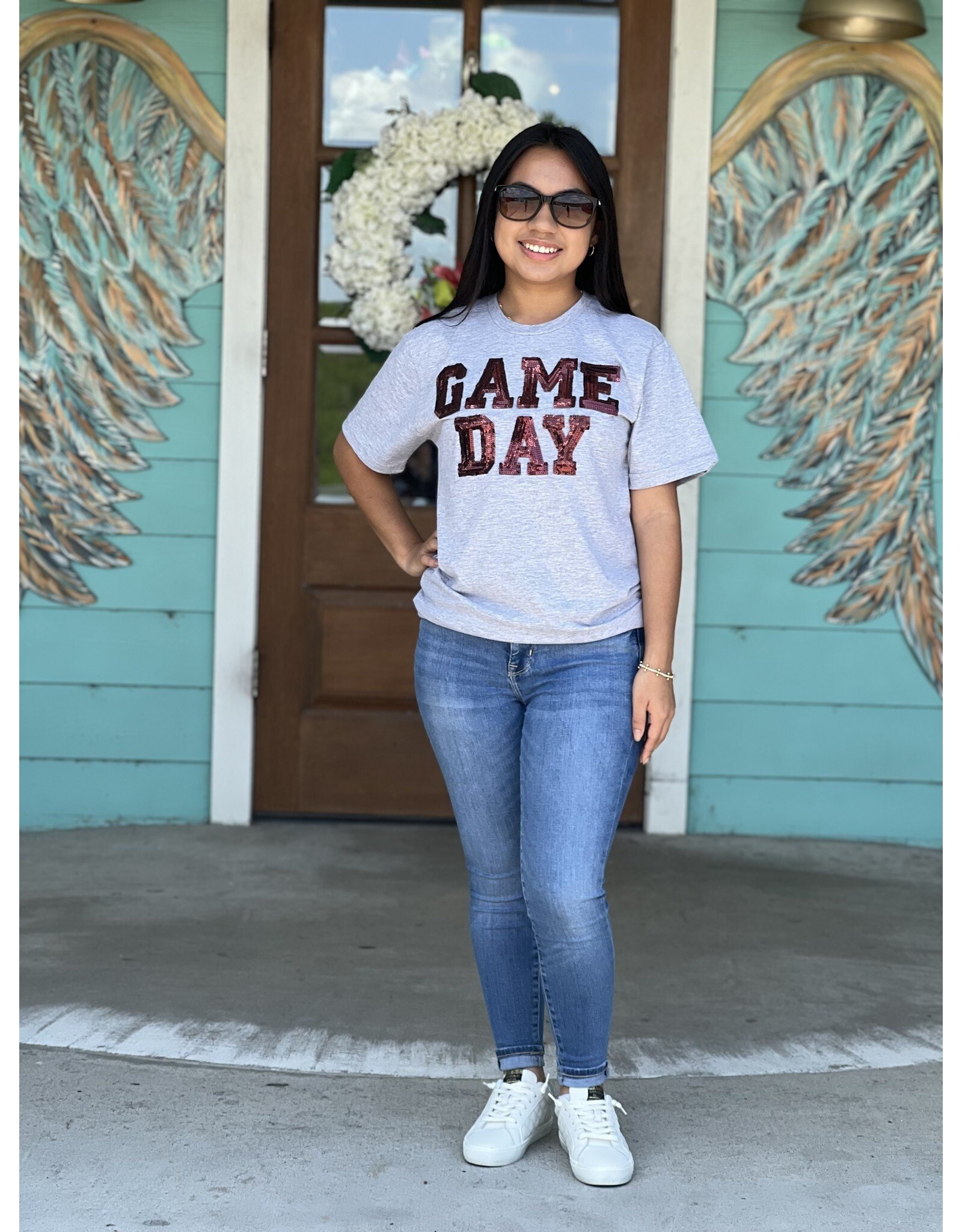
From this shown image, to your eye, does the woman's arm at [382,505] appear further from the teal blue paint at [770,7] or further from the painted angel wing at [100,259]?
the teal blue paint at [770,7]

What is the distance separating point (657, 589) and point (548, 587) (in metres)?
0.16

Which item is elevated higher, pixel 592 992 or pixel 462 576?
pixel 462 576

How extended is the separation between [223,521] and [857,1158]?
→ 97.8 inches

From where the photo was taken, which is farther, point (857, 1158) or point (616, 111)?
point (616, 111)

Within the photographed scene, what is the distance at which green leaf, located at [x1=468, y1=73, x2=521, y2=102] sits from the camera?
12.8ft

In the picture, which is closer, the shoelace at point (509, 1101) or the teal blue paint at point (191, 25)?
the shoelace at point (509, 1101)

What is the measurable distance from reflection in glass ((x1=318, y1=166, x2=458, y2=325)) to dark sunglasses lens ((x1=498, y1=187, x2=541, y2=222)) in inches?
73.0

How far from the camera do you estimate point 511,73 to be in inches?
159

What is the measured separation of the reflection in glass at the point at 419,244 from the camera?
13.2ft

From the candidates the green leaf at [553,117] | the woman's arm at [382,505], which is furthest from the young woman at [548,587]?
the green leaf at [553,117]

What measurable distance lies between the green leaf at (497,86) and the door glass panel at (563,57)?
0.35ft

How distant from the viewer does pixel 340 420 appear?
4.17 meters

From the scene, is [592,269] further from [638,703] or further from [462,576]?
[638,703]

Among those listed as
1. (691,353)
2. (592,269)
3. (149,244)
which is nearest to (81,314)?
(149,244)
